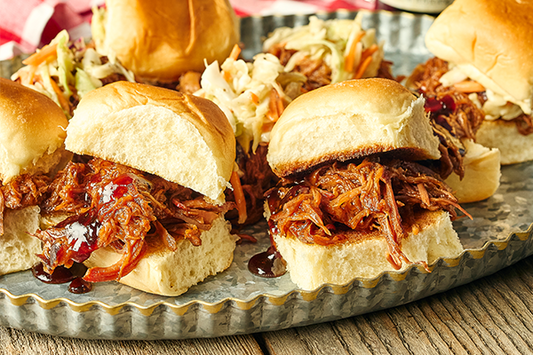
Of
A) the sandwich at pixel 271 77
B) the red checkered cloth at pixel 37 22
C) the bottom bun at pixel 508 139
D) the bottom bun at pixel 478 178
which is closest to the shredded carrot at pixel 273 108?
the sandwich at pixel 271 77

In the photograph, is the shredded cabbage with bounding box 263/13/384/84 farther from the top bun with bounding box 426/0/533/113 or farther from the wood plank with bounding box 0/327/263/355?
the wood plank with bounding box 0/327/263/355

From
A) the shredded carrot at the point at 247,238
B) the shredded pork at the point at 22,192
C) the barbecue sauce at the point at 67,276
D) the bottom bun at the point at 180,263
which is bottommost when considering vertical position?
the shredded carrot at the point at 247,238

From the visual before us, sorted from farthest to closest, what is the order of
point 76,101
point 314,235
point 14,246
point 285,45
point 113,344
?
point 285,45
point 76,101
point 14,246
point 314,235
point 113,344

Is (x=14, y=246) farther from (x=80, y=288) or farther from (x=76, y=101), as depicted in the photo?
(x=76, y=101)

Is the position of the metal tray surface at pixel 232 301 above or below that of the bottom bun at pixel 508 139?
above

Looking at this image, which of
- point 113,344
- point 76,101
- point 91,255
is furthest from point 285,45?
point 113,344

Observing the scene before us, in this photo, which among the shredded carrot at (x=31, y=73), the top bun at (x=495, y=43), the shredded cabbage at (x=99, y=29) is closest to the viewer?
the top bun at (x=495, y=43)

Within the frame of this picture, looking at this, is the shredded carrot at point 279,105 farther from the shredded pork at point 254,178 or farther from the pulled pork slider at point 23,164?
the pulled pork slider at point 23,164
